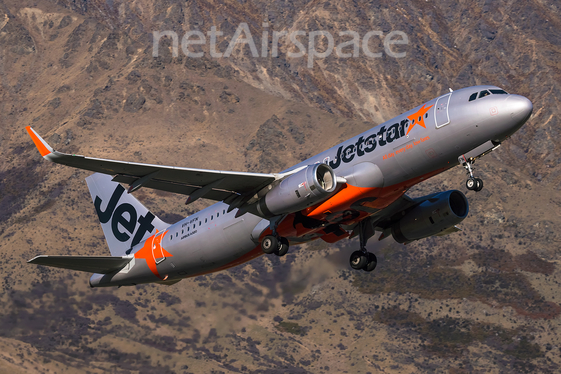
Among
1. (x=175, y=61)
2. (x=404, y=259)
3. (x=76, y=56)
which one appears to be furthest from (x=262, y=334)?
(x=76, y=56)

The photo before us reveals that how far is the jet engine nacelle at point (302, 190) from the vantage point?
122 feet

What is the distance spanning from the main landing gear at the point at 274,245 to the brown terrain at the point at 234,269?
22.0 meters

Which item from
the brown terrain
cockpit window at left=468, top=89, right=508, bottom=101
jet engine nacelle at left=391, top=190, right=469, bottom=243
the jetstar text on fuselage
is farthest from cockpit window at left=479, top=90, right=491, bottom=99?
the brown terrain

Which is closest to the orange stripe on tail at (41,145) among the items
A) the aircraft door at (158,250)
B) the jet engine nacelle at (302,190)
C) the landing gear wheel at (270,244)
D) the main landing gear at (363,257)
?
the jet engine nacelle at (302,190)

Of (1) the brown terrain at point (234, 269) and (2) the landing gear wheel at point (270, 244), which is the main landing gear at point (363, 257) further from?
(1) the brown terrain at point (234, 269)

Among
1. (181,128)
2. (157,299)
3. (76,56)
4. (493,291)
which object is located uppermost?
(76,56)

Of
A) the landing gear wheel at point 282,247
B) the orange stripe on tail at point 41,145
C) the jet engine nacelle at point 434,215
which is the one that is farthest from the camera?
the jet engine nacelle at point 434,215

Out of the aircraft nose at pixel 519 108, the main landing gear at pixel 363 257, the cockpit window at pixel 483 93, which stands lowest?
the main landing gear at pixel 363 257

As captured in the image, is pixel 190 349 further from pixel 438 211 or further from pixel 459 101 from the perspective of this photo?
pixel 459 101

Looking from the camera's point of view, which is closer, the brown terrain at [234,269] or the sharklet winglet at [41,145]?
the sharklet winglet at [41,145]

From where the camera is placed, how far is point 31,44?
192625 millimetres

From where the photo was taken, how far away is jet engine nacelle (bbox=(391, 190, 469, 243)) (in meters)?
44.4

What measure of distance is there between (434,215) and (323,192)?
1052cm

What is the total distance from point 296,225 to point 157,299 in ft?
242
